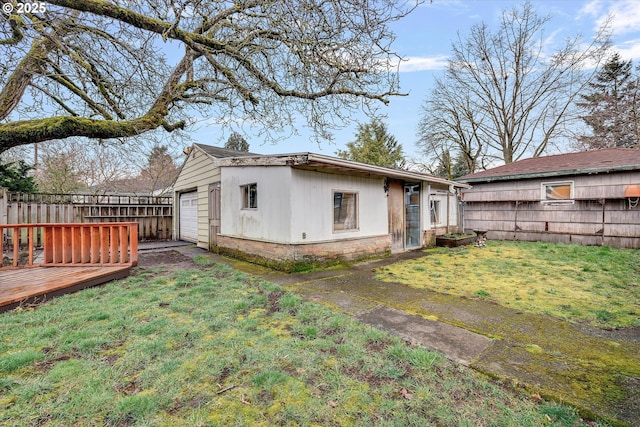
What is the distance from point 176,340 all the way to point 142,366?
466mm

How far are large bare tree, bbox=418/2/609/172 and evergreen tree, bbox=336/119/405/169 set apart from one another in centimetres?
521

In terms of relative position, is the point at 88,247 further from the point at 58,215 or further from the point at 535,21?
the point at 535,21

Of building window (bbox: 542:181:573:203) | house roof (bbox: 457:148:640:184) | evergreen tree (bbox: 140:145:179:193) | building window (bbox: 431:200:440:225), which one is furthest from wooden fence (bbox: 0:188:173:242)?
building window (bbox: 542:181:573:203)

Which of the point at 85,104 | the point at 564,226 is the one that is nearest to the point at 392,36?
the point at 85,104

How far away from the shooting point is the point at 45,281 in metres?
4.45

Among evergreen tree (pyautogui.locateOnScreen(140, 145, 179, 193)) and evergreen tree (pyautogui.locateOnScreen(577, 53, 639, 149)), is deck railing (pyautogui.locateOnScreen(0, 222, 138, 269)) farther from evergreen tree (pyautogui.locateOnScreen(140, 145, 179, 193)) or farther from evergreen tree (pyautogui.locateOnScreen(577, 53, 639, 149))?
evergreen tree (pyautogui.locateOnScreen(577, 53, 639, 149))

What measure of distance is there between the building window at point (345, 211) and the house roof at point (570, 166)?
25.3 ft

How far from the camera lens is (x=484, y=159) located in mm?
20328

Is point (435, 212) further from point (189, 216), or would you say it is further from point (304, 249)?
point (189, 216)

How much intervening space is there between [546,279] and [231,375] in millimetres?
5916

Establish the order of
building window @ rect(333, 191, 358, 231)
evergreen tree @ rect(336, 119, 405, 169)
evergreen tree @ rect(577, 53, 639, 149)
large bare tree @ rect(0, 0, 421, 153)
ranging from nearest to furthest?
1. large bare tree @ rect(0, 0, 421, 153)
2. building window @ rect(333, 191, 358, 231)
3. evergreen tree @ rect(577, 53, 639, 149)
4. evergreen tree @ rect(336, 119, 405, 169)

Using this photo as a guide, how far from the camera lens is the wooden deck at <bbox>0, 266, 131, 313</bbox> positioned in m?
3.76

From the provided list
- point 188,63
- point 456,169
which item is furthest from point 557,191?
point 456,169

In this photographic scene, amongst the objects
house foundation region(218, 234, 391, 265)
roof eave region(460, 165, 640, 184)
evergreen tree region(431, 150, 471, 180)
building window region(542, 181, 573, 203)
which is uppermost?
evergreen tree region(431, 150, 471, 180)
